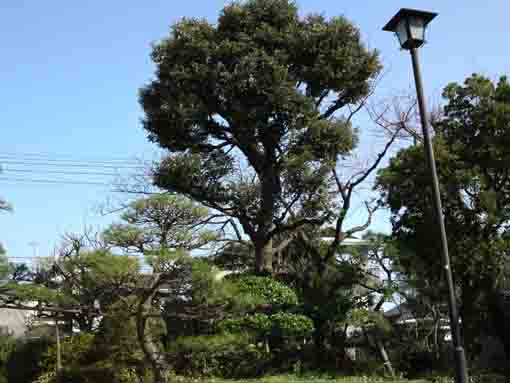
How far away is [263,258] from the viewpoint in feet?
47.0

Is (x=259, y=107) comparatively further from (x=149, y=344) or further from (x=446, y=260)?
(x=446, y=260)

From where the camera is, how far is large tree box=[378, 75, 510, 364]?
1288 centimetres

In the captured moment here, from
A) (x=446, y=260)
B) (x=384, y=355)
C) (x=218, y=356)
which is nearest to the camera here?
(x=446, y=260)

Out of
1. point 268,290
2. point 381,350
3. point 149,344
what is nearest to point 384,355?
point 381,350

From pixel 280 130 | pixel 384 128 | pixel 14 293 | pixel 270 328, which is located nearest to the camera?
pixel 14 293

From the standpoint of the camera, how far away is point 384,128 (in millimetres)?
16266

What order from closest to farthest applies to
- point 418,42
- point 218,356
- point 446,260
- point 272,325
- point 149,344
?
point 446,260 < point 418,42 < point 149,344 < point 272,325 < point 218,356

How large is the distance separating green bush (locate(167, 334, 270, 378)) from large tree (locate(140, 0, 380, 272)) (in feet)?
7.53

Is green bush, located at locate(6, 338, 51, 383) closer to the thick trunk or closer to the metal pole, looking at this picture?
the thick trunk

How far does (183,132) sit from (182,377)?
5999 mm

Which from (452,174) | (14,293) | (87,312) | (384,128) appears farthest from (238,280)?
(384,128)

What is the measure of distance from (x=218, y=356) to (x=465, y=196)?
711 centimetres

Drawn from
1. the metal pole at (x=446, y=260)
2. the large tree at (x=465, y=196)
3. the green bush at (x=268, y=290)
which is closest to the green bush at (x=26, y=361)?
the green bush at (x=268, y=290)

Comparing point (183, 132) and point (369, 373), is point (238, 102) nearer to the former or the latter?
point (183, 132)
